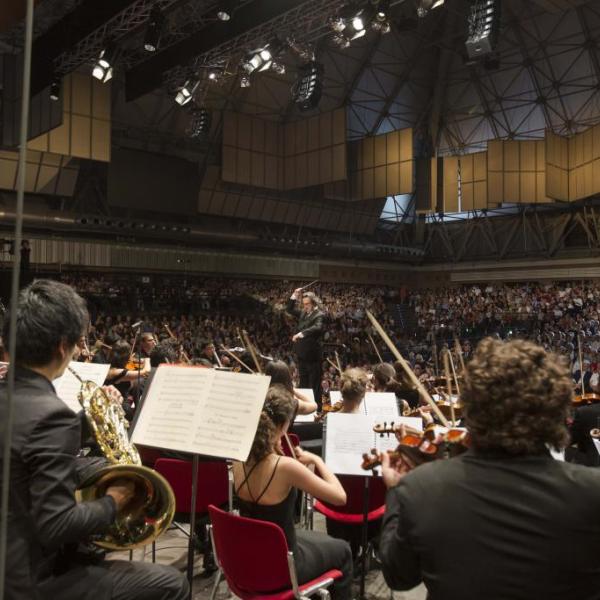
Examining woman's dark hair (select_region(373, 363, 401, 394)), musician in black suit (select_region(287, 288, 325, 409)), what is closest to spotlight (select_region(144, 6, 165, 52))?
musician in black suit (select_region(287, 288, 325, 409))

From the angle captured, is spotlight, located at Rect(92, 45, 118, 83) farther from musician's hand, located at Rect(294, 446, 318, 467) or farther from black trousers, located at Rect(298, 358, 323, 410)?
musician's hand, located at Rect(294, 446, 318, 467)

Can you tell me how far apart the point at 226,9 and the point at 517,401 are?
28.0 ft

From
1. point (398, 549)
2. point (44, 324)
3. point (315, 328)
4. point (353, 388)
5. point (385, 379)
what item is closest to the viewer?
point (398, 549)

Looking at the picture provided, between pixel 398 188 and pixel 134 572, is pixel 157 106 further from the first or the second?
pixel 134 572

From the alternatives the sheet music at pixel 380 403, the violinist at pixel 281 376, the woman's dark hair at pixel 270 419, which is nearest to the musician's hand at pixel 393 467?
the woman's dark hair at pixel 270 419

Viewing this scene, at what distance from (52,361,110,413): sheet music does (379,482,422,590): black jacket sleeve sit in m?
1.92

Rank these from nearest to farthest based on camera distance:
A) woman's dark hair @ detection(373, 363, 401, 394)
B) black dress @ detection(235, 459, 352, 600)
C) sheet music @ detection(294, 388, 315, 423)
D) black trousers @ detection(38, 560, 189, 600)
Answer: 1. black trousers @ detection(38, 560, 189, 600)
2. black dress @ detection(235, 459, 352, 600)
3. sheet music @ detection(294, 388, 315, 423)
4. woman's dark hair @ detection(373, 363, 401, 394)

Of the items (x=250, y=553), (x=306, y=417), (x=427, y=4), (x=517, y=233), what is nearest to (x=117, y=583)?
(x=250, y=553)

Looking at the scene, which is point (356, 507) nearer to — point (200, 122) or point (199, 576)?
point (199, 576)

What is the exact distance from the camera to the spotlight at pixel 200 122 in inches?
541

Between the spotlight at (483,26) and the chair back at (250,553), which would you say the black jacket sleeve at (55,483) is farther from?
the spotlight at (483,26)

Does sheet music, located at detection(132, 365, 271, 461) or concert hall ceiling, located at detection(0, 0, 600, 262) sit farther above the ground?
concert hall ceiling, located at detection(0, 0, 600, 262)

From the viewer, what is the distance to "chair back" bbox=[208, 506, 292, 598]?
2.38 meters

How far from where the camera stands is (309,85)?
1223 cm
